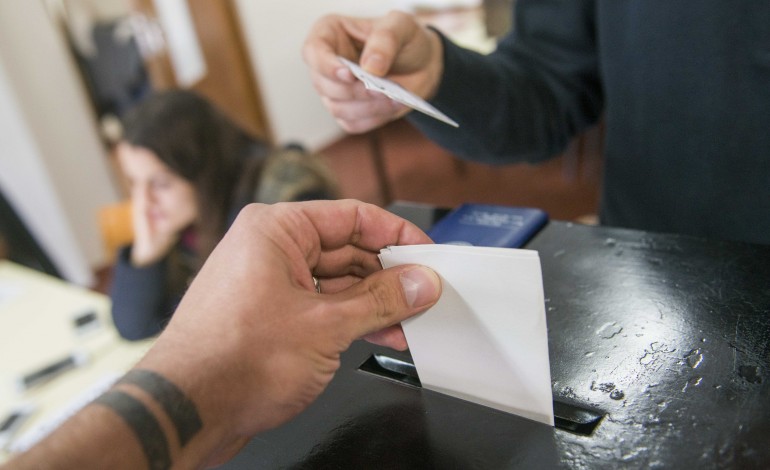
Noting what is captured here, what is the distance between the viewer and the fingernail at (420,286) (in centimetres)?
42

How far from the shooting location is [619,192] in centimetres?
89

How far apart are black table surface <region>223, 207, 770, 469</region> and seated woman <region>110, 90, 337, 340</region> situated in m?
1.00

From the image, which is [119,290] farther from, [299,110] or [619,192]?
[299,110]

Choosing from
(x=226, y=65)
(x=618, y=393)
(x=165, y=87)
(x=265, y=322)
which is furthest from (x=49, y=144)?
(x=618, y=393)

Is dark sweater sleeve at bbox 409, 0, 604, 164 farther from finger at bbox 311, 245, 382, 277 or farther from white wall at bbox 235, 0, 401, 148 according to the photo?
white wall at bbox 235, 0, 401, 148

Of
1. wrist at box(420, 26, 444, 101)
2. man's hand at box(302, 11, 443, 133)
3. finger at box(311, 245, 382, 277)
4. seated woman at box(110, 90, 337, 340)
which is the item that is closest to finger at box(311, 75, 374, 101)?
man's hand at box(302, 11, 443, 133)

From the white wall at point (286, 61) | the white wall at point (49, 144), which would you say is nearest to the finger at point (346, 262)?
the white wall at point (49, 144)

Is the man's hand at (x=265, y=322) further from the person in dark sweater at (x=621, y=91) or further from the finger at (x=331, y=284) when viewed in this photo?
the person in dark sweater at (x=621, y=91)

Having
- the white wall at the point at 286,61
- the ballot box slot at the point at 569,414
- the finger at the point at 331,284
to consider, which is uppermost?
the finger at the point at 331,284

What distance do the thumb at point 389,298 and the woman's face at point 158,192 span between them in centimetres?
121

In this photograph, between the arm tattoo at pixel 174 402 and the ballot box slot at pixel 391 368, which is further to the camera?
the ballot box slot at pixel 391 368

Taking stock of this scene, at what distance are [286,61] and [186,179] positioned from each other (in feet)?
9.20

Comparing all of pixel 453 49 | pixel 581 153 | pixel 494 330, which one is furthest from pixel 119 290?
pixel 581 153

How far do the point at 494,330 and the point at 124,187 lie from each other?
121 inches
